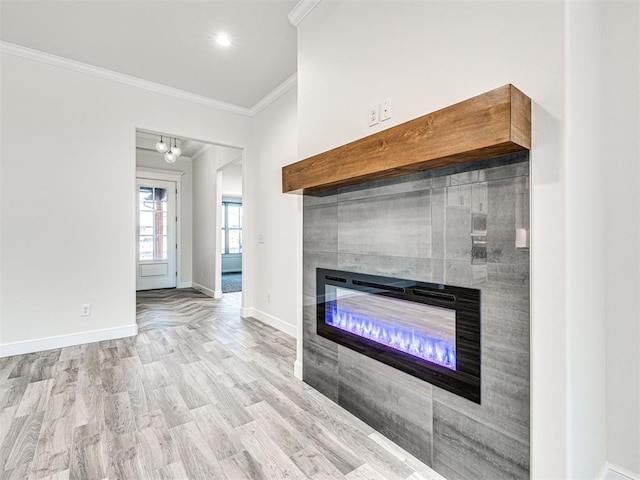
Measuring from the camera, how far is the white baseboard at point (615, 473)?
136cm

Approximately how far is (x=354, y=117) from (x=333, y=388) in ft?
5.84

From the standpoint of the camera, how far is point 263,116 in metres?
4.05

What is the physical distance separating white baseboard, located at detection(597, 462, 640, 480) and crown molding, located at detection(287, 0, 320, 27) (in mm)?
3138

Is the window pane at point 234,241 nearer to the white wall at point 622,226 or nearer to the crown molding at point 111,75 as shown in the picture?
the crown molding at point 111,75

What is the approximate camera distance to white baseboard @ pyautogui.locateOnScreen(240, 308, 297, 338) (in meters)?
3.50

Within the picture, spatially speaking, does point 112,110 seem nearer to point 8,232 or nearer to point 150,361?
point 8,232

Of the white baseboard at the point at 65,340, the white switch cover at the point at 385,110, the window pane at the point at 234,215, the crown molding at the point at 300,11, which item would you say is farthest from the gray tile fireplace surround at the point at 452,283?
the window pane at the point at 234,215

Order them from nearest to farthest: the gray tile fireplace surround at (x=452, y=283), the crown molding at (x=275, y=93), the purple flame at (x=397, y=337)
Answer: the gray tile fireplace surround at (x=452, y=283), the purple flame at (x=397, y=337), the crown molding at (x=275, y=93)

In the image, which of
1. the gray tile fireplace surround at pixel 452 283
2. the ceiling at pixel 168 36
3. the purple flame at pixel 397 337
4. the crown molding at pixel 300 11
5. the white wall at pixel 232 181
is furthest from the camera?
the white wall at pixel 232 181

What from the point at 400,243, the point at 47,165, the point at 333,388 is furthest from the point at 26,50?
the point at 333,388

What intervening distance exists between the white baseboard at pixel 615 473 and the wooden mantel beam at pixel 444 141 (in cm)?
147

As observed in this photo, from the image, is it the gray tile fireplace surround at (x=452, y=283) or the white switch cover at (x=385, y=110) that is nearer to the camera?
the gray tile fireplace surround at (x=452, y=283)

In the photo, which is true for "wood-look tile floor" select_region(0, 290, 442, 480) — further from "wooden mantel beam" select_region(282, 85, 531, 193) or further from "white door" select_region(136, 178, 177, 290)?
"white door" select_region(136, 178, 177, 290)

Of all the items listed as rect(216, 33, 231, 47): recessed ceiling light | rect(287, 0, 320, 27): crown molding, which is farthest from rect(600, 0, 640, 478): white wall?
rect(216, 33, 231, 47): recessed ceiling light
